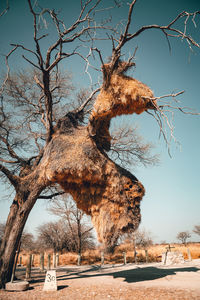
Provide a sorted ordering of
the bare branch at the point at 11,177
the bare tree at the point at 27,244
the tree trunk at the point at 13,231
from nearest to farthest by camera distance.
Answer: the tree trunk at the point at 13,231
the bare branch at the point at 11,177
the bare tree at the point at 27,244

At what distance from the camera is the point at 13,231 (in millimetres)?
6922

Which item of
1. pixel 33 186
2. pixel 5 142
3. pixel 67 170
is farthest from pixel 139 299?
pixel 5 142

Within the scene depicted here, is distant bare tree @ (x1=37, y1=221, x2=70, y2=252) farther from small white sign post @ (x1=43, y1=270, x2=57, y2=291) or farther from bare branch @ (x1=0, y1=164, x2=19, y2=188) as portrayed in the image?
bare branch @ (x1=0, y1=164, x2=19, y2=188)

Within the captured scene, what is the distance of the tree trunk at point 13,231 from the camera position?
658cm

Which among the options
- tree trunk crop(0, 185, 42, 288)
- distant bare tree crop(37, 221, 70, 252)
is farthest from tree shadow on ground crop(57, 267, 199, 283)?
distant bare tree crop(37, 221, 70, 252)

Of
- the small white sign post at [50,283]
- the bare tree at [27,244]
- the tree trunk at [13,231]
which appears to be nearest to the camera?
the small white sign post at [50,283]

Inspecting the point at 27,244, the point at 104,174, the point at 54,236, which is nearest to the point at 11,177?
the point at 104,174

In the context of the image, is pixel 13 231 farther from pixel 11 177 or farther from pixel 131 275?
pixel 131 275

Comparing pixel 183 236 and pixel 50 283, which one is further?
pixel 183 236

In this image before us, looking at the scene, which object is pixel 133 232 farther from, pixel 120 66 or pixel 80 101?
pixel 80 101

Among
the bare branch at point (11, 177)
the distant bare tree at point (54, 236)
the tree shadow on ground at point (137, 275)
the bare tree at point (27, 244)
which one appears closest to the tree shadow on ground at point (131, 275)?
the tree shadow on ground at point (137, 275)

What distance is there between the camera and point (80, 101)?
11.6 m

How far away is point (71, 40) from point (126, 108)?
3.07 meters

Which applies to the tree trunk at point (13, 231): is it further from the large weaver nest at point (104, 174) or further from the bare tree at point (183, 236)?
the bare tree at point (183, 236)
